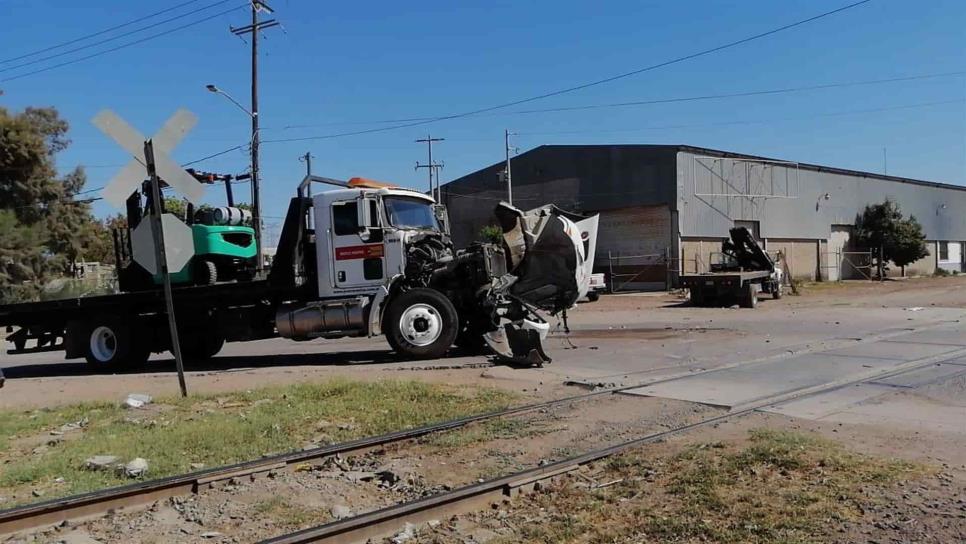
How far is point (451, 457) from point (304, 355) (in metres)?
9.70

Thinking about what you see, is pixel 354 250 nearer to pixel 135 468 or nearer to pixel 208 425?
pixel 208 425

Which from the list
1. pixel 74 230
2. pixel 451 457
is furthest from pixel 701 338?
pixel 74 230

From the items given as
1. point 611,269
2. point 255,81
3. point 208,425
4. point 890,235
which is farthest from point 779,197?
point 208,425

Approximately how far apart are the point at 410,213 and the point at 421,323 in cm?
203

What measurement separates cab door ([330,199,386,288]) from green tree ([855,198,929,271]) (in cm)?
4611

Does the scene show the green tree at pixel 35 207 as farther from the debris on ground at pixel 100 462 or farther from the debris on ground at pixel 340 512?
the debris on ground at pixel 340 512

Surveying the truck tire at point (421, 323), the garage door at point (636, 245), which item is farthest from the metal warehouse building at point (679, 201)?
the truck tire at point (421, 323)

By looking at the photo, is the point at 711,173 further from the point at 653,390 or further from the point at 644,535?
the point at 644,535

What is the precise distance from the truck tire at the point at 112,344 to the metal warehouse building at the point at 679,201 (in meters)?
28.5

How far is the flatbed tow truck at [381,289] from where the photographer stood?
12.7 meters

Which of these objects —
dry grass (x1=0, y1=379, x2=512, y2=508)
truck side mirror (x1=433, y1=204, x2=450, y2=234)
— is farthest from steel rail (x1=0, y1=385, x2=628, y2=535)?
truck side mirror (x1=433, y1=204, x2=450, y2=234)

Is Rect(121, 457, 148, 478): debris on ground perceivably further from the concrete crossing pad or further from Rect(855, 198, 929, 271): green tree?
Rect(855, 198, 929, 271): green tree

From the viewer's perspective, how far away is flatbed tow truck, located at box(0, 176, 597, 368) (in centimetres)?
1269

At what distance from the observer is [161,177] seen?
9.62 metres
